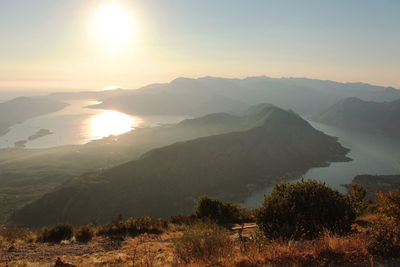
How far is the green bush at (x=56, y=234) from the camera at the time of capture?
1288cm

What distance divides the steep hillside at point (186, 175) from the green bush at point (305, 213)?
253 ft

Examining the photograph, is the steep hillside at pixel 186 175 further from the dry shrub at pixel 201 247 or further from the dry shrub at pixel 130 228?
the dry shrub at pixel 201 247

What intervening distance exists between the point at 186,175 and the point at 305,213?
102056 mm

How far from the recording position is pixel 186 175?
359 ft

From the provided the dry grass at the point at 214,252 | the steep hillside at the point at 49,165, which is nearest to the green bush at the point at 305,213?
the dry grass at the point at 214,252

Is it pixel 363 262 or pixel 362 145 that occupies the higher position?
pixel 363 262

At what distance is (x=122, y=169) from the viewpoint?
100 m

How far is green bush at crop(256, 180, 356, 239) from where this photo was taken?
9227 millimetres

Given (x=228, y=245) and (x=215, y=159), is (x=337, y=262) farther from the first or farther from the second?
(x=215, y=159)

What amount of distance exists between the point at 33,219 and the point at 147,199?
3963 centimetres

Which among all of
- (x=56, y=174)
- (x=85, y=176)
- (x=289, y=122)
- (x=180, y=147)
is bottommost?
(x=56, y=174)

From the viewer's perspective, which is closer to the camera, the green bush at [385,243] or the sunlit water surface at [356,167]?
the green bush at [385,243]

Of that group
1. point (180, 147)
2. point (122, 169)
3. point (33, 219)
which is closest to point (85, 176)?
point (122, 169)

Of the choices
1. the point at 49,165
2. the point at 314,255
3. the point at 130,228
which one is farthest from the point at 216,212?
the point at 49,165
